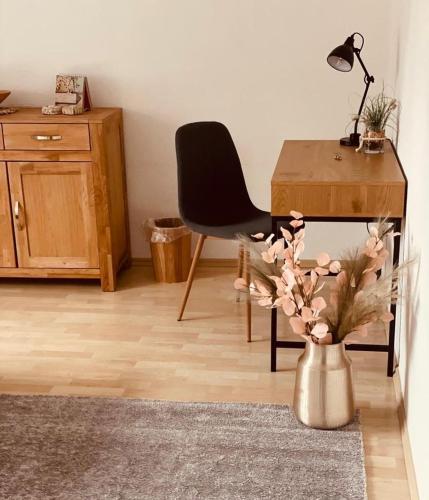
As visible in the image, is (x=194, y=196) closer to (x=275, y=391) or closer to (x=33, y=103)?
(x=275, y=391)

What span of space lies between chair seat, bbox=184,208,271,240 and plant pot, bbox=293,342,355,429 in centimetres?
77

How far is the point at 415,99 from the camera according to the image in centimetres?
254

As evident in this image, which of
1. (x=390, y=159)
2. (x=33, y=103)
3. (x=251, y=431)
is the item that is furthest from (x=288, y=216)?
(x=33, y=103)

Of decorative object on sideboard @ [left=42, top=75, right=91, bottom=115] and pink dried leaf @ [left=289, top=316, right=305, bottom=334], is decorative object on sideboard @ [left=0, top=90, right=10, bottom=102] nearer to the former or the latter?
decorative object on sideboard @ [left=42, top=75, right=91, bottom=115]

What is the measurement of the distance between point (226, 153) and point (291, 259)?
116 centimetres

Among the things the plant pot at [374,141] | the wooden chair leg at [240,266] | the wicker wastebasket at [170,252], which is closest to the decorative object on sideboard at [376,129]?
the plant pot at [374,141]

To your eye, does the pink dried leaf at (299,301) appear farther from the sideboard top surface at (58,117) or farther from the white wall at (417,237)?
the sideboard top surface at (58,117)

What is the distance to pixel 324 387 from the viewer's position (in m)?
2.48

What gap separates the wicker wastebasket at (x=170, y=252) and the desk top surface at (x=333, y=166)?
838mm

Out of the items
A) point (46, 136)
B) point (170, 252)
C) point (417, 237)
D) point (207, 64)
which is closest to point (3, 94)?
point (46, 136)

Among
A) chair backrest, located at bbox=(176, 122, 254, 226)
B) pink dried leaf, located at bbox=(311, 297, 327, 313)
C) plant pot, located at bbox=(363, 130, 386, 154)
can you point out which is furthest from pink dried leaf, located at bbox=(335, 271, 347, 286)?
chair backrest, located at bbox=(176, 122, 254, 226)

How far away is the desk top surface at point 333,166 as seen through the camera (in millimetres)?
2676

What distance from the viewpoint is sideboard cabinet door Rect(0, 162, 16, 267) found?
376cm

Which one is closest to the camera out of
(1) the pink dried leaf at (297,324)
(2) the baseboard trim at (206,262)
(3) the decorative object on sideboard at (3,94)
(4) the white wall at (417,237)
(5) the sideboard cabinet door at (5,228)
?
(4) the white wall at (417,237)
